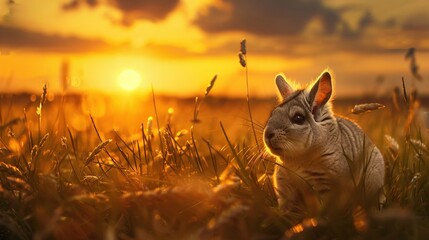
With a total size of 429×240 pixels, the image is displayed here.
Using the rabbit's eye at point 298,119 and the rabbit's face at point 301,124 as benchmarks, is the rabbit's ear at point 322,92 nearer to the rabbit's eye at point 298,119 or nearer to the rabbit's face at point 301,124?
the rabbit's face at point 301,124

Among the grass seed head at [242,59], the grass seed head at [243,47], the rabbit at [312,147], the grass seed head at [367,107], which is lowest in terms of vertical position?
the rabbit at [312,147]

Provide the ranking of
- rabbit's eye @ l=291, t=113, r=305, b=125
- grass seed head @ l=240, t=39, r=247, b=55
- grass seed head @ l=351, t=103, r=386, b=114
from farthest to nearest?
rabbit's eye @ l=291, t=113, r=305, b=125, grass seed head @ l=240, t=39, r=247, b=55, grass seed head @ l=351, t=103, r=386, b=114

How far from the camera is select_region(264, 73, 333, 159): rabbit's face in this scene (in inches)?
216

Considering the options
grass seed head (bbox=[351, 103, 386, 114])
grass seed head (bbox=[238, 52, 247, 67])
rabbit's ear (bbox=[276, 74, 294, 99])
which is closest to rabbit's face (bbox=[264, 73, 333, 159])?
rabbit's ear (bbox=[276, 74, 294, 99])

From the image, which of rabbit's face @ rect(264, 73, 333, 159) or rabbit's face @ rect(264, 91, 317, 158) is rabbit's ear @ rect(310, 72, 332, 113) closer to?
rabbit's face @ rect(264, 73, 333, 159)

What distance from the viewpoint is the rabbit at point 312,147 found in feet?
17.9

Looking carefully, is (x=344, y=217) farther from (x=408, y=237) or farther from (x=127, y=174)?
(x=127, y=174)

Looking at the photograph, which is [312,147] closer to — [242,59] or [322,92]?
[322,92]

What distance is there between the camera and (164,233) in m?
3.60

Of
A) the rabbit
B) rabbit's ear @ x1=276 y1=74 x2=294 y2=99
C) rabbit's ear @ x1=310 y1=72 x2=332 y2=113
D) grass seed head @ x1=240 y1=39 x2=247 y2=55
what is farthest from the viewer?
rabbit's ear @ x1=276 y1=74 x2=294 y2=99

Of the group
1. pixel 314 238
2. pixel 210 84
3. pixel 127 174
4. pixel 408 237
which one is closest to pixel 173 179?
pixel 127 174

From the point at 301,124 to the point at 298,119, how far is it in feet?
0.21

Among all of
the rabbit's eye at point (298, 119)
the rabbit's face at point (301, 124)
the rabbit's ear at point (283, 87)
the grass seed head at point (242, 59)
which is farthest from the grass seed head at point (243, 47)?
the rabbit's ear at point (283, 87)

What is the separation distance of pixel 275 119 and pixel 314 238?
2.01 meters
